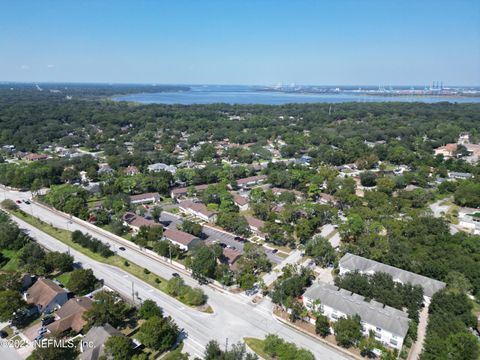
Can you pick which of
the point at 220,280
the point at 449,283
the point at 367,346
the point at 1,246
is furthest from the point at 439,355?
the point at 1,246

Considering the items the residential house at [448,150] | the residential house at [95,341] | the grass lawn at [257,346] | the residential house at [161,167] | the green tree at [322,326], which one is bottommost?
the grass lawn at [257,346]

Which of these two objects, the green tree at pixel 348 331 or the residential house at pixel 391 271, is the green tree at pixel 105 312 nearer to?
the green tree at pixel 348 331

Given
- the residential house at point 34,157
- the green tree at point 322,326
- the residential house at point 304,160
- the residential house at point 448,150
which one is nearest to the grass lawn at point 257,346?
the green tree at point 322,326

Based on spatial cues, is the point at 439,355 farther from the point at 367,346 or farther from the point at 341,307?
the point at 341,307

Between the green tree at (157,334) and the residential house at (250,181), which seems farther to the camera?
the residential house at (250,181)

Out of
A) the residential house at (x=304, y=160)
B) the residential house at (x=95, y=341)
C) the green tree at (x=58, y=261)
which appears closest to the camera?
the residential house at (x=95, y=341)

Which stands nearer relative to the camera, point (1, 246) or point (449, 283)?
point (449, 283)

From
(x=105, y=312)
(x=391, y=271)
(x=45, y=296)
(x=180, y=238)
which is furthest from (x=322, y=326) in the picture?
(x=45, y=296)

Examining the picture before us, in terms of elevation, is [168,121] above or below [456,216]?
above
